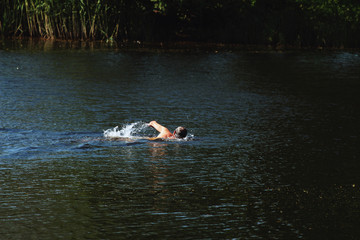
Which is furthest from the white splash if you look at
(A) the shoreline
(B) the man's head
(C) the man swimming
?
(A) the shoreline

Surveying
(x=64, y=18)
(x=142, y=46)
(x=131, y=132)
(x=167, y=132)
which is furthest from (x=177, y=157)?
(x=64, y=18)

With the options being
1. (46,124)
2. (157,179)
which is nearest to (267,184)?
(157,179)

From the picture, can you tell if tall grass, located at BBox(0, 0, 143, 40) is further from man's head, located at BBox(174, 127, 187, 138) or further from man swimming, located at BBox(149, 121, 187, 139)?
man's head, located at BBox(174, 127, 187, 138)

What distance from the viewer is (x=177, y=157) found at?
15.6m

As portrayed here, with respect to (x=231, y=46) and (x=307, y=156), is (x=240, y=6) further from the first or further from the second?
(x=307, y=156)

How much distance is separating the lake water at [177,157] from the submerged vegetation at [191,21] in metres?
13.2

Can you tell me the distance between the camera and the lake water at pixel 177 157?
1085 cm

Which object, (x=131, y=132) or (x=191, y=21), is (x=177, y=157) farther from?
(x=191, y=21)

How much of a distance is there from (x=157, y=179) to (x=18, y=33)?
119 ft

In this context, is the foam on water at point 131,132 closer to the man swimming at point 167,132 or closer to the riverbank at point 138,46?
the man swimming at point 167,132

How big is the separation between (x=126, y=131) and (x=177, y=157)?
10.8ft

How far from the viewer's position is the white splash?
1790 centimetres

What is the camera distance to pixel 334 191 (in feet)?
43.3

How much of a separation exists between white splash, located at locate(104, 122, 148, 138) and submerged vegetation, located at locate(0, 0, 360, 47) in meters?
25.8
